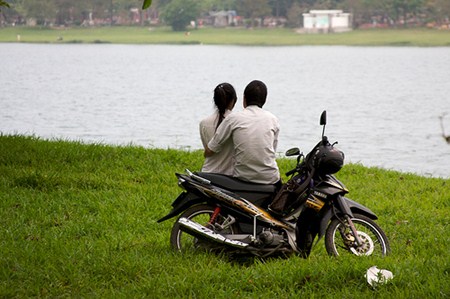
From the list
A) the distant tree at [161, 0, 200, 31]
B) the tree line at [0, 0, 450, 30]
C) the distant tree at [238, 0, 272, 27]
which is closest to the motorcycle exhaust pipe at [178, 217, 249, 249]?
the tree line at [0, 0, 450, 30]

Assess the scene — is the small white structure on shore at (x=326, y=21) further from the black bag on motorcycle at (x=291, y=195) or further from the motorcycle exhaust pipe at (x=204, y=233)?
the motorcycle exhaust pipe at (x=204, y=233)

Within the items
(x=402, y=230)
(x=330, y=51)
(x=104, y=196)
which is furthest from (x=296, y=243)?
(x=330, y=51)

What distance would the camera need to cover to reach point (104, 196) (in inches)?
363

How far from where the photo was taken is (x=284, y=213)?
6.52m

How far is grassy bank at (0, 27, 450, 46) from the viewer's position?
91.2m

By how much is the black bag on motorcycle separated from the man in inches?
7.7

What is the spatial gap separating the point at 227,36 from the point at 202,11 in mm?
8067

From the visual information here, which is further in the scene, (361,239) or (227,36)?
(227,36)

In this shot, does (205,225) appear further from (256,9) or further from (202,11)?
(202,11)

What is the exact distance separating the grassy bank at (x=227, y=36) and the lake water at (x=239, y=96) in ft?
4.88

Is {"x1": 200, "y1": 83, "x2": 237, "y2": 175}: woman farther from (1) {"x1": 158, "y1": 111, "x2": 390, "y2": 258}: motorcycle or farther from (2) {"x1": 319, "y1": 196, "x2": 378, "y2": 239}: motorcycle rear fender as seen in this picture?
(2) {"x1": 319, "y1": 196, "x2": 378, "y2": 239}: motorcycle rear fender

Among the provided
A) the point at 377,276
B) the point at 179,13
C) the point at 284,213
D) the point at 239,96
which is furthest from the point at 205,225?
the point at 179,13

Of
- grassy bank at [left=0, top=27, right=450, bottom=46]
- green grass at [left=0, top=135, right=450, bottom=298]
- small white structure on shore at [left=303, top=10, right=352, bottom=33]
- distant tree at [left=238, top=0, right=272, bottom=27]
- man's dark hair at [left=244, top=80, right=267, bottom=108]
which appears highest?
man's dark hair at [left=244, top=80, right=267, bottom=108]

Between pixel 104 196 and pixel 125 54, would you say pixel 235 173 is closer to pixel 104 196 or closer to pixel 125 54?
pixel 104 196
